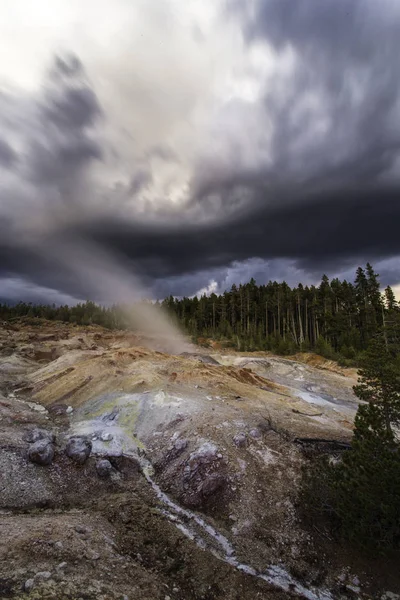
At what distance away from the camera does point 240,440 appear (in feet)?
55.9

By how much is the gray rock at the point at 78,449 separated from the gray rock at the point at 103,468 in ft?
3.00

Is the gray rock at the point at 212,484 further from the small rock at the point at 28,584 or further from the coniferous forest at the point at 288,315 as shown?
the coniferous forest at the point at 288,315

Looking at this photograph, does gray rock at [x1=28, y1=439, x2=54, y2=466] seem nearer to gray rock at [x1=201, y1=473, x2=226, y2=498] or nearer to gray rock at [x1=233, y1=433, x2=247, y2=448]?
gray rock at [x1=201, y1=473, x2=226, y2=498]

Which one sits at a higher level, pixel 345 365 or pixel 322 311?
pixel 322 311

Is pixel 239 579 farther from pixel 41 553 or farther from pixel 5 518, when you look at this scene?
pixel 5 518

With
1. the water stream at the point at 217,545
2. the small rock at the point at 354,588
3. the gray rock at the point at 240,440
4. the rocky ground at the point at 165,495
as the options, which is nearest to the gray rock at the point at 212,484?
the rocky ground at the point at 165,495

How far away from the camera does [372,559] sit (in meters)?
11.0

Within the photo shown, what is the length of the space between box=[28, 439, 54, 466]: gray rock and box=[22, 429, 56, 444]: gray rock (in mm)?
1171

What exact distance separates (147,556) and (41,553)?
336cm

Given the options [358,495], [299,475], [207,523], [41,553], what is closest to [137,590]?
[41,553]

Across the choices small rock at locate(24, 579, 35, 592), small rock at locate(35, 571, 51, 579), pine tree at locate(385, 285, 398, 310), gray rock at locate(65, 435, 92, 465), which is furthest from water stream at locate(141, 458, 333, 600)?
pine tree at locate(385, 285, 398, 310)

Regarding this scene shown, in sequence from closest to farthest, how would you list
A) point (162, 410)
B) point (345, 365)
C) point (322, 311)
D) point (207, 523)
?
point (207, 523)
point (162, 410)
point (345, 365)
point (322, 311)

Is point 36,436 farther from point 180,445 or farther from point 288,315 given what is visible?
point 288,315

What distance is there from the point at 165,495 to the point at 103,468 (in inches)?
134
